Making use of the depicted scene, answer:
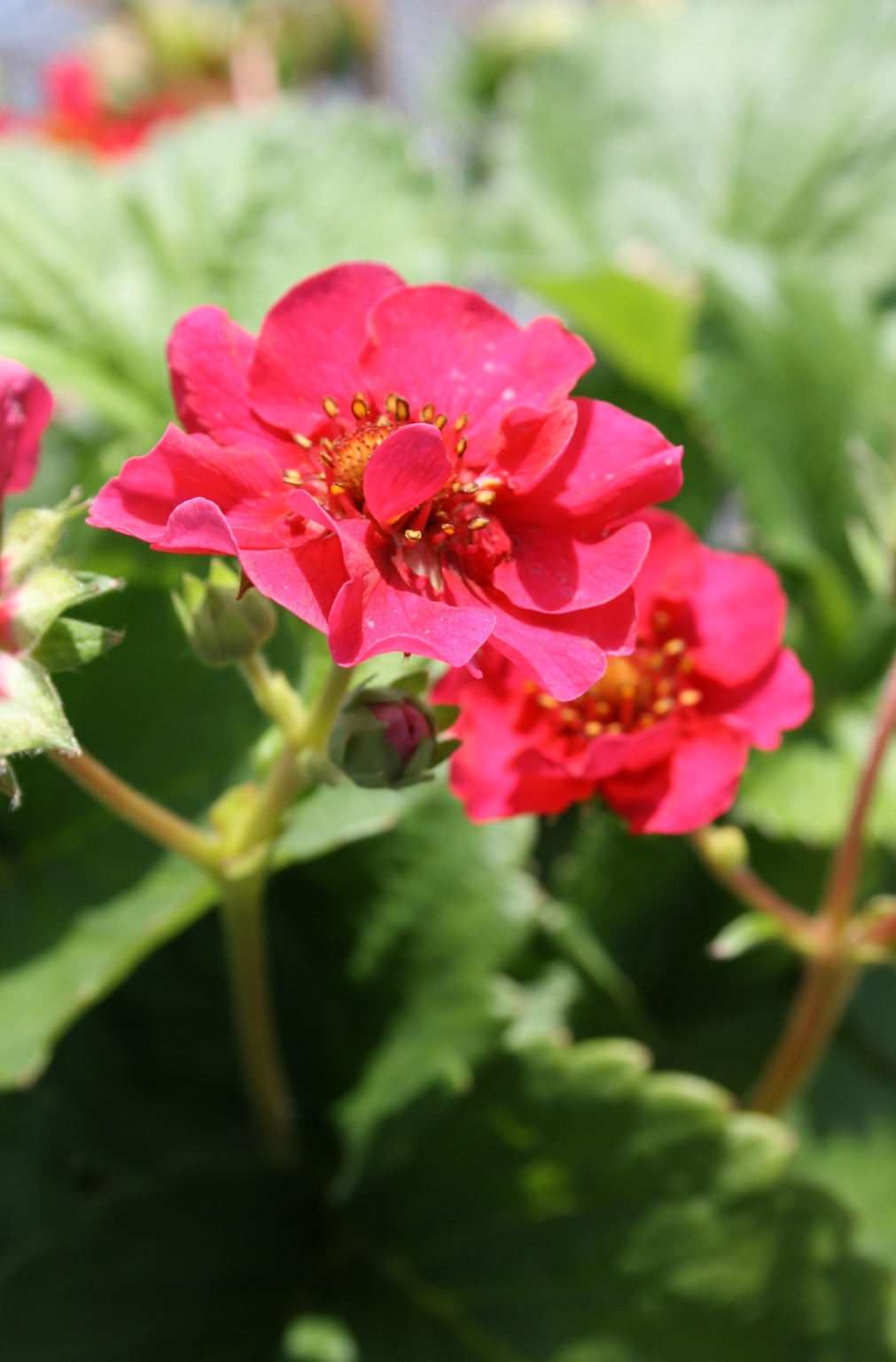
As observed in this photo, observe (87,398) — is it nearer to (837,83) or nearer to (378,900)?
(378,900)

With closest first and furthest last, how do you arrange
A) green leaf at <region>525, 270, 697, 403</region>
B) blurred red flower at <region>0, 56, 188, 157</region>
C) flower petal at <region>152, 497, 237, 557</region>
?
1. flower petal at <region>152, 497, 237, 557</region>
2. green leaf at <region>525, 270, 697, 403</region>
3. blurred red flower at <region>0, 56, 188, 157</region>

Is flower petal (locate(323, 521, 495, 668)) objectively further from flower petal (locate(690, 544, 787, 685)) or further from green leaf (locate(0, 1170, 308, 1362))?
green leaf (locate(0, 1170, 308, 1362))

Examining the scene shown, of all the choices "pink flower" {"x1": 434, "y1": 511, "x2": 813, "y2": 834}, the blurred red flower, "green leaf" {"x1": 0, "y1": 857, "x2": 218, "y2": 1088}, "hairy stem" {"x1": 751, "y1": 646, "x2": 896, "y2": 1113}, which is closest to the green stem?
"green leaf" {"x1": 0, "y1": 857, "x2": 218, "y2": 1088}

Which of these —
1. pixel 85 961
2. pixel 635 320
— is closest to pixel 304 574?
pixel 85 961

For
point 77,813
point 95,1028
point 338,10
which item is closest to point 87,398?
point 77,813

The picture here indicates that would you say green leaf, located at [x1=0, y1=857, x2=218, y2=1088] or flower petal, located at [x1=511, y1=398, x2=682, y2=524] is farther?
green leaf, located at [x1=0, y1=857, x2=218, y2=1088]

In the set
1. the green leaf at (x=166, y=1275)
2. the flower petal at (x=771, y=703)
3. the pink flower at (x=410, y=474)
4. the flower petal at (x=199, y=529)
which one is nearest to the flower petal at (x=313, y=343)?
the pink flower at (x=410, y=474)

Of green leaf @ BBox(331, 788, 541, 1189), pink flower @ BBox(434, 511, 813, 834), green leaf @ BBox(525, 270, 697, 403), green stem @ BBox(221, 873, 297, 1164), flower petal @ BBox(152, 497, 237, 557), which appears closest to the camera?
flower petal @ BBox(152, 497, 237, 557)

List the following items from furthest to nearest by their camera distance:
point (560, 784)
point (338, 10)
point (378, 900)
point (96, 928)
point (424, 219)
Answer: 1. point (338, 10)
2. point (424, 219)
3. point (378, 900)
4. point (96, 928)
5. point (560, 784)
